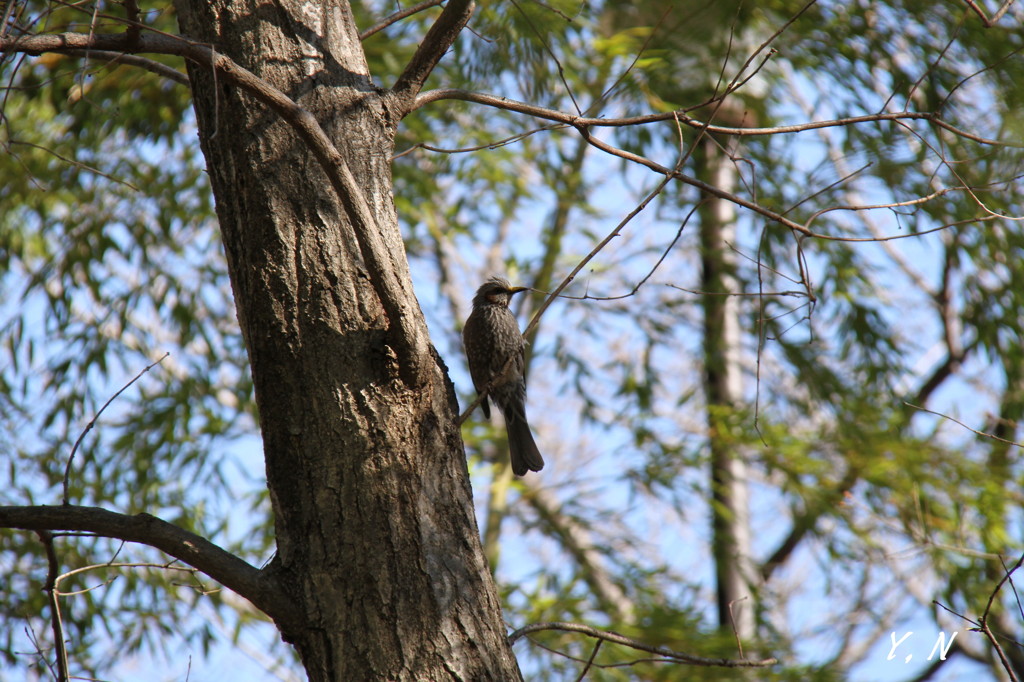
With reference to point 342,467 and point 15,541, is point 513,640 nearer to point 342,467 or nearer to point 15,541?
point 342,467

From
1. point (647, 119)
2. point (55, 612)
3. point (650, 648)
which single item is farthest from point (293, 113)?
point (650, 648)

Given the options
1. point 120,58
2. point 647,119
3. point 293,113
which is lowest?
point 293,113

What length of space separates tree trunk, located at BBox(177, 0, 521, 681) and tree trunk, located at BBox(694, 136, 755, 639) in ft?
14.5

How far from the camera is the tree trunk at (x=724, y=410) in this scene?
20.5 ft

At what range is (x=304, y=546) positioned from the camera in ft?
5.95

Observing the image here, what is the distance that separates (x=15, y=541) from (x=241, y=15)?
12.0ft

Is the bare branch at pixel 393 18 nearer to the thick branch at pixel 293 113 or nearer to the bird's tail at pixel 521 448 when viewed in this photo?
the thick branch at pixel 293 113

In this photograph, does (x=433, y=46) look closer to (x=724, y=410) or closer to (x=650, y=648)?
(x=650, y=648)

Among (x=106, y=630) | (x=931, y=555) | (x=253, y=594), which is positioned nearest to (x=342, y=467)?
(x=253, y=594)

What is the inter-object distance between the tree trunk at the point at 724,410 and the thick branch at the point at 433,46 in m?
4.31

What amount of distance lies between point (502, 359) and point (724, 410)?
2396mm

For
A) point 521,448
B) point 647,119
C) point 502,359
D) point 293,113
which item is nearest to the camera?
point 293,113

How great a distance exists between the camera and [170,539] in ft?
5.75

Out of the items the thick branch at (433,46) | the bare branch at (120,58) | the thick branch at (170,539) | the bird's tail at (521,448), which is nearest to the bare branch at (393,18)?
the thick branch at (433,46)
